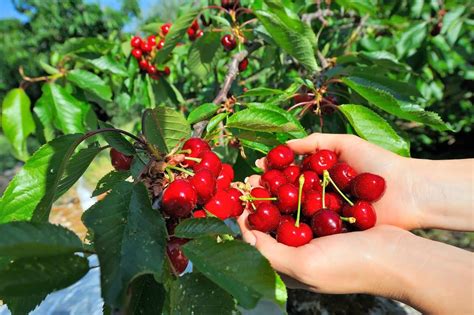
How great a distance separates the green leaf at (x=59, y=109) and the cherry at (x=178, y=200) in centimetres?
138

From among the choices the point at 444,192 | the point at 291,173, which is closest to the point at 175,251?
the point at 291,173

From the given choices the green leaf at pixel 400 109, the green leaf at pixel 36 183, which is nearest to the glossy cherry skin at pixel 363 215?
the green leaf at pixel 400 109

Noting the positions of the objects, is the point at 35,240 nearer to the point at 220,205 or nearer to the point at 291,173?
the point at 220,205

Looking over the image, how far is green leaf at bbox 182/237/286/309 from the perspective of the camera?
0.65m

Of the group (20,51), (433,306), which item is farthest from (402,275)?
(20,51)

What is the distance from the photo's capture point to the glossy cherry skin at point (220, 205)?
3.48 feet

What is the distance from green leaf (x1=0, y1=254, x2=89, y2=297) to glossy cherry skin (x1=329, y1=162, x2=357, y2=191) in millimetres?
932

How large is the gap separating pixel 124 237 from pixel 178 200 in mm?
205

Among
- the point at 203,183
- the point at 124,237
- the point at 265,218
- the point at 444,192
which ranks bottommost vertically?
the point at 444,192

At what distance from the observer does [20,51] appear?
41.0ft

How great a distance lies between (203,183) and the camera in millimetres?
1002

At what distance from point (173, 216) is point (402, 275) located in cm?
67

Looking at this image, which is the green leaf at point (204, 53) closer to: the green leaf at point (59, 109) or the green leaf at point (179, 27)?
the green leaf at point (179, 27)

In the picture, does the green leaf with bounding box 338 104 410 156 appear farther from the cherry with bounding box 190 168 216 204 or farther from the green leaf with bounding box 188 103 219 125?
the cherry with bounding box 190 168 216 204
